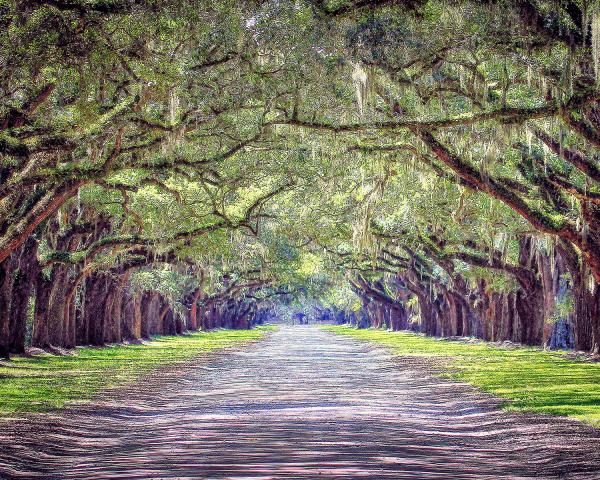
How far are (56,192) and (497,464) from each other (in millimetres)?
12823

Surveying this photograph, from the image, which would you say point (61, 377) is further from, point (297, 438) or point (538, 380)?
point (297, 438)

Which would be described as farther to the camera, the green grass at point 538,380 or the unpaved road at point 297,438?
the green grass at point 538,380

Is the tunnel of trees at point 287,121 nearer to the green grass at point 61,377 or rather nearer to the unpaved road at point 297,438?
the green grass at point 61,377

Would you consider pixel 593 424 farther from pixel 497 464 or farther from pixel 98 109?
pixel 98 109

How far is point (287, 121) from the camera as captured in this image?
17.7 meters

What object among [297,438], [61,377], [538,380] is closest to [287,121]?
[297,438]

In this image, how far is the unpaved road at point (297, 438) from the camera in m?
9.01

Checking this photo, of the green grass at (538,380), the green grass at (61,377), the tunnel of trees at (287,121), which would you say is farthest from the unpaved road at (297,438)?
the tunnel of trees at (287,121)

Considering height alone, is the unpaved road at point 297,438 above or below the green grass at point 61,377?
below

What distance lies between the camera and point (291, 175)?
1137 inches

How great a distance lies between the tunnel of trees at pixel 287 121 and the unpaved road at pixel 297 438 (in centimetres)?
469

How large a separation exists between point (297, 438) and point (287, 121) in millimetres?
7904

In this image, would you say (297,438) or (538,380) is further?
(538,380)

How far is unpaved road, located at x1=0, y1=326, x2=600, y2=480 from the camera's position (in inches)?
355
